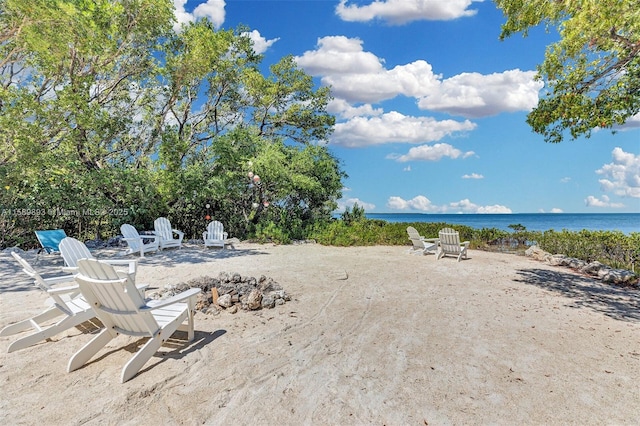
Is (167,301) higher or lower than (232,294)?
higher

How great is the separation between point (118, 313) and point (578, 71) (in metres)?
7.96

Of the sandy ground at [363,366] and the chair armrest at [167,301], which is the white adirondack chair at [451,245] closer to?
the sandy ground at [363,366]

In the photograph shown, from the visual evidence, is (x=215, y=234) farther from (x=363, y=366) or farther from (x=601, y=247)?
(x=601, y=247)

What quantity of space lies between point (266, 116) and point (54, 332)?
Result: 14616mm

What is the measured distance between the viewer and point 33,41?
7965mm

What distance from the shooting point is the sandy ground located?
2.29 metres

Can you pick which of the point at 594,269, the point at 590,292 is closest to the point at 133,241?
the point at 590,292

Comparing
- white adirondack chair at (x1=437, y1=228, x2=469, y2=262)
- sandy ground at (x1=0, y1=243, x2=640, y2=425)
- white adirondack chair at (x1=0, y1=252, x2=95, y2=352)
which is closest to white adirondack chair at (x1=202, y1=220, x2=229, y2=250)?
sandy ground at (x1=0, y1=243, x2=640, y2=425)

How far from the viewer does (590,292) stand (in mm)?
5715

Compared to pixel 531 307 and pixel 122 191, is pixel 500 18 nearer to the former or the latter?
pixel 531 307

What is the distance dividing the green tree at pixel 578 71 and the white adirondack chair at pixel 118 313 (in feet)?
22.6

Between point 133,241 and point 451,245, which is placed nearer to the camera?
point 133,241

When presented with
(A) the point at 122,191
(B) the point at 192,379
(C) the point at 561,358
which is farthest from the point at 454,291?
(A) the point at 122,191

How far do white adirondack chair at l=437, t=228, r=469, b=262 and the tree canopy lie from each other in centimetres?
557
